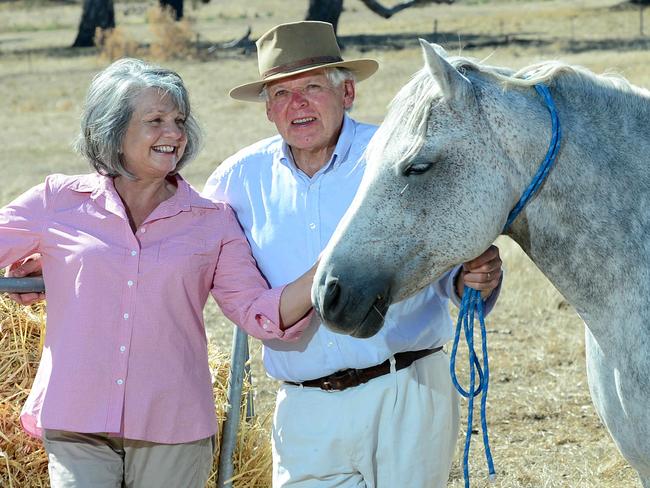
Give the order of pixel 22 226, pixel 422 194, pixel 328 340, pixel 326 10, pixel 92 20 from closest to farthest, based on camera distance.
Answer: pixel 422 194 < pixel 22 226 < pixel 328 340 < pixel 326 10 < pixel 92 20

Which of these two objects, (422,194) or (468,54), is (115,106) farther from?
(468,54)

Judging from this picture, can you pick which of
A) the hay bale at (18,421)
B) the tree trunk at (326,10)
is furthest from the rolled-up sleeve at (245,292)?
the tree trunk at (326,10)

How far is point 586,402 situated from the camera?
234 inches

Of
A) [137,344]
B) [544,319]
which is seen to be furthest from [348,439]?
[544,319]

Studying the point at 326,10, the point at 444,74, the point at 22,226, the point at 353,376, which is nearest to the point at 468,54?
the point at 326,10

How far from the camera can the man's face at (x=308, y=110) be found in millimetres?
3328

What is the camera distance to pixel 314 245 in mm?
3287

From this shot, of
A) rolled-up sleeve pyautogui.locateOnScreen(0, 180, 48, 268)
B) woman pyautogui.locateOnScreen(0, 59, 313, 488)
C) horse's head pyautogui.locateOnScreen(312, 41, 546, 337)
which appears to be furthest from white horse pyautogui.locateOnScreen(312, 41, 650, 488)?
rolled-up sleeve pyautogui.locateOnScreen(0, 180, 48, 268)

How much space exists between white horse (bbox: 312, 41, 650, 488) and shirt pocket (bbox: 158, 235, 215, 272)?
59 cm

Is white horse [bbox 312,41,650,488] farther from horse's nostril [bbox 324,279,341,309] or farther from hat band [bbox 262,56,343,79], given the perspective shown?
hat band [bbox 262,56,343,79]

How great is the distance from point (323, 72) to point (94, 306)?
3.59 ft

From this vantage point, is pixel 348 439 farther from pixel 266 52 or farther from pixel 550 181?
pixel 266 52

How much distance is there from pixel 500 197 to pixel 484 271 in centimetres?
38

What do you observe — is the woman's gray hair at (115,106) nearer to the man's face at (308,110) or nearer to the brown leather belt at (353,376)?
the man's face at (308,110)
